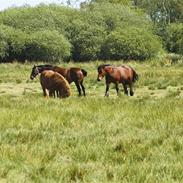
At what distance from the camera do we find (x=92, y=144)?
809 centimetres

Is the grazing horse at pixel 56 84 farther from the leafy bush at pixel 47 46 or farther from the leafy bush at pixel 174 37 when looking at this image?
the leafy bush at pixel 174 37

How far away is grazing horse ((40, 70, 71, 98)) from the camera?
17.9 metres

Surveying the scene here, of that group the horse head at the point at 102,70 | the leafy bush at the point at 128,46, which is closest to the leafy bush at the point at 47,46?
the leafy bush at the point at 128,46

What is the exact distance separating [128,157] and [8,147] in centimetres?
183

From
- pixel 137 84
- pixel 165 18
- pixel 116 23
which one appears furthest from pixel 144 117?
pixel 165 18

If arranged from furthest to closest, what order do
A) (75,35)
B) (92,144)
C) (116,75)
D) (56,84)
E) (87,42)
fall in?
(75,35) → (87,42) → (116,75) → (56,84) → (92,144)

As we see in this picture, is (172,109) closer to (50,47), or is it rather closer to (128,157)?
(128,157)

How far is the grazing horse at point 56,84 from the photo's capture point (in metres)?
17.9

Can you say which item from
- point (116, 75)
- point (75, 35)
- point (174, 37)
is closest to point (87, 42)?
point (75, 35)

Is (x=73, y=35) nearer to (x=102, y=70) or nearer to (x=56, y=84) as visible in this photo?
(x=102, y=70)

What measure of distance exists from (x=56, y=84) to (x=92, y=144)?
33.1ft

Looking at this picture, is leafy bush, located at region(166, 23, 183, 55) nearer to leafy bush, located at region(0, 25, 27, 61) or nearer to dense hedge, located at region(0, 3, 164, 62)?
dense hedge, located at region(0, 3, 164, 62)

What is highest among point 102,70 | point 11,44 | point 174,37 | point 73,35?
point 73,35

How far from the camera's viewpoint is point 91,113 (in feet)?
38.3
